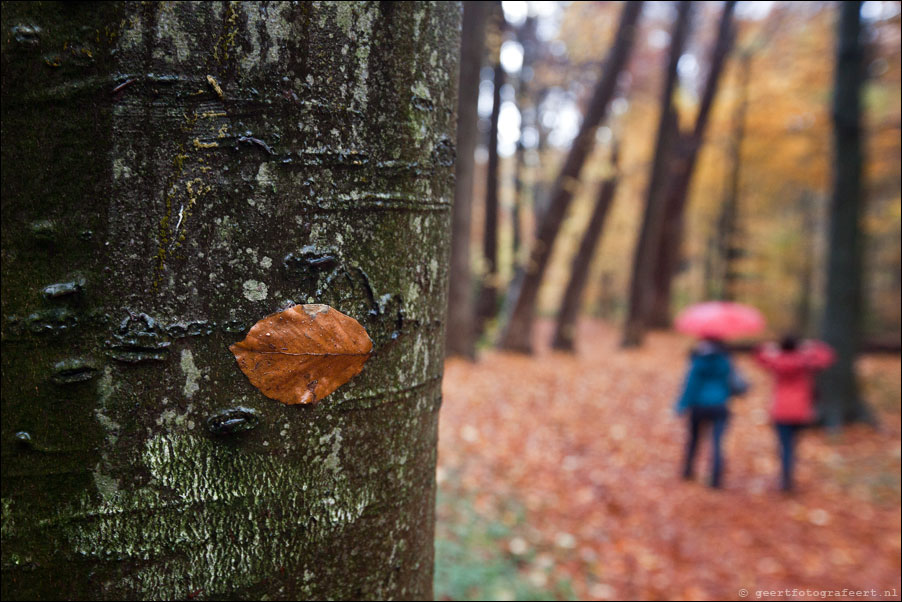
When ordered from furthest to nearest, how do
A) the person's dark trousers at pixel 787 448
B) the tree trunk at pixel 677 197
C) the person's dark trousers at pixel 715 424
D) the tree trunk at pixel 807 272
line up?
the tree trunk at pixel 807 272
the tree trunk at pixel 677 197
the person's dark trousers at pixel 715 424
the person's dark trousers at pixel 787 448

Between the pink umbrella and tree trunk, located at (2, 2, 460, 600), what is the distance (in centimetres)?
528

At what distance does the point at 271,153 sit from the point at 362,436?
534 mm

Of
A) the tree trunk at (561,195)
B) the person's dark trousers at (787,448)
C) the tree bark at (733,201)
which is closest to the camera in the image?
the person's dark trousers at (787,448)

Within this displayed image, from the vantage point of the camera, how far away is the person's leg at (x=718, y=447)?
223 inches

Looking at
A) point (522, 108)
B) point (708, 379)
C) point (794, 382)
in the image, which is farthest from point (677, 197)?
point (708, 379)

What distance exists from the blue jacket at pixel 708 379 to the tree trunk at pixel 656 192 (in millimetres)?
8262

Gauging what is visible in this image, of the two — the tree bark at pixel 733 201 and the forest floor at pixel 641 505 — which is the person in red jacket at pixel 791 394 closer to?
the forest floor at pixel 641 505

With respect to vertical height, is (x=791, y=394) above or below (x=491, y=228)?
below

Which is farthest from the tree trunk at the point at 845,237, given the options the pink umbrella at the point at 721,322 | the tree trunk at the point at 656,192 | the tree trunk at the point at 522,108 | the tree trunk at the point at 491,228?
the tree trunk at the point at 522,108

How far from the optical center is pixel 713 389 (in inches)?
223

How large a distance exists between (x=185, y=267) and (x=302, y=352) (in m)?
0.24

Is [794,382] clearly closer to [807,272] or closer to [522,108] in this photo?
[522,108]

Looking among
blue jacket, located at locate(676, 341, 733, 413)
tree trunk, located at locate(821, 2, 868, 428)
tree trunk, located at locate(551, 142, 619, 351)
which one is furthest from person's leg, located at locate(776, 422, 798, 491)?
tree trunk, located at locate(551, 142, 619, 351)

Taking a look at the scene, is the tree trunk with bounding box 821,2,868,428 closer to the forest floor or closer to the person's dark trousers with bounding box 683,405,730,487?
the forest floor
